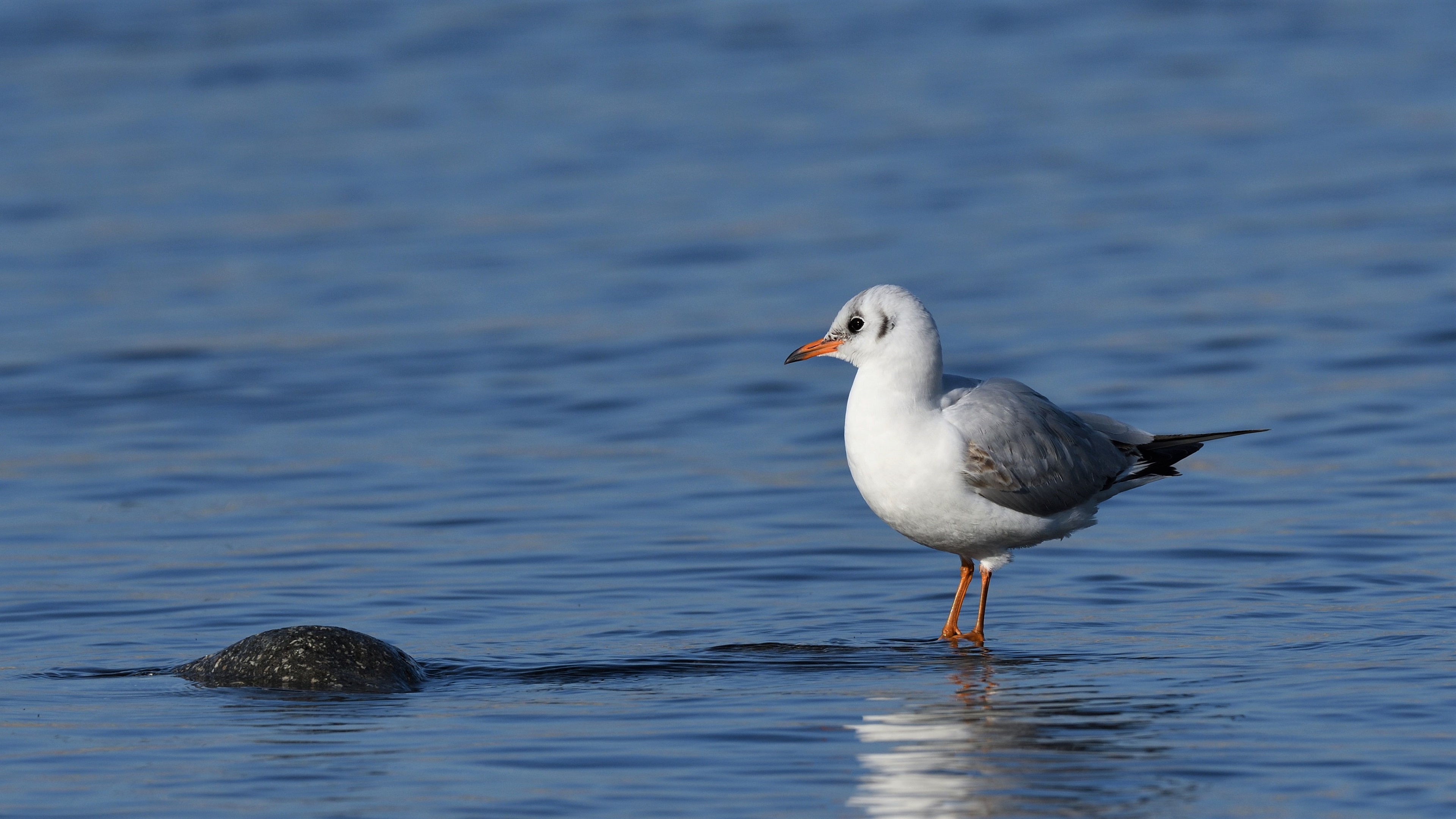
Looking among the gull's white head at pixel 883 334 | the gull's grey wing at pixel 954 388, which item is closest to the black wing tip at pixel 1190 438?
the gull's grey wing at pixel 954 388

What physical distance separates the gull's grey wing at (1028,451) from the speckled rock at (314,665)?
2568 mm

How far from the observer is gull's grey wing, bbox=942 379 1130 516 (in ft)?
28.3

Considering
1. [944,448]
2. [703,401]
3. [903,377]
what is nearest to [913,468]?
[944,448]

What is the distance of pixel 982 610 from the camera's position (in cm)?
883

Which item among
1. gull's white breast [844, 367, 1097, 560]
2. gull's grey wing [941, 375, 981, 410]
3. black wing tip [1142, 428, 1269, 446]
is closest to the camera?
gull's white breast [844, 367, 1097, 560]

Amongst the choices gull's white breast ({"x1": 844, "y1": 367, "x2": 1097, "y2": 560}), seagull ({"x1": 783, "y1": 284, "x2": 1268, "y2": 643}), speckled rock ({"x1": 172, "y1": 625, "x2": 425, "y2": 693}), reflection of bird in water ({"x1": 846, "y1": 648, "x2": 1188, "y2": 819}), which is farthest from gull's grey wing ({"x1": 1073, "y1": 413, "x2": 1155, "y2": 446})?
speckled rock ({"x1": 172, "y1": 625, "x2": 425, "y2": 693})

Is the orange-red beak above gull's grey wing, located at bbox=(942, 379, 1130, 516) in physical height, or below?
above

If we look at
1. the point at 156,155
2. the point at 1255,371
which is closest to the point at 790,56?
the point at 156,155

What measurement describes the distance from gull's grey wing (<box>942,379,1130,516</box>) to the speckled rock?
257 centimetres

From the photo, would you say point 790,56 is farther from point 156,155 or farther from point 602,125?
point 156,155

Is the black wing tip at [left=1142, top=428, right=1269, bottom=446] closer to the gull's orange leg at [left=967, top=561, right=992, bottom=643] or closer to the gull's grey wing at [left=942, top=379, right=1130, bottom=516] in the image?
the gull's grey wing at [left=942, top=379, right=1130, bottom=516]

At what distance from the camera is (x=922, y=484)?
27.8 ft

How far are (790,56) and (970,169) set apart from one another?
298 inches

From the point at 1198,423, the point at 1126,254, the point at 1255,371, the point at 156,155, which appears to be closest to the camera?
the point at 1198,423
